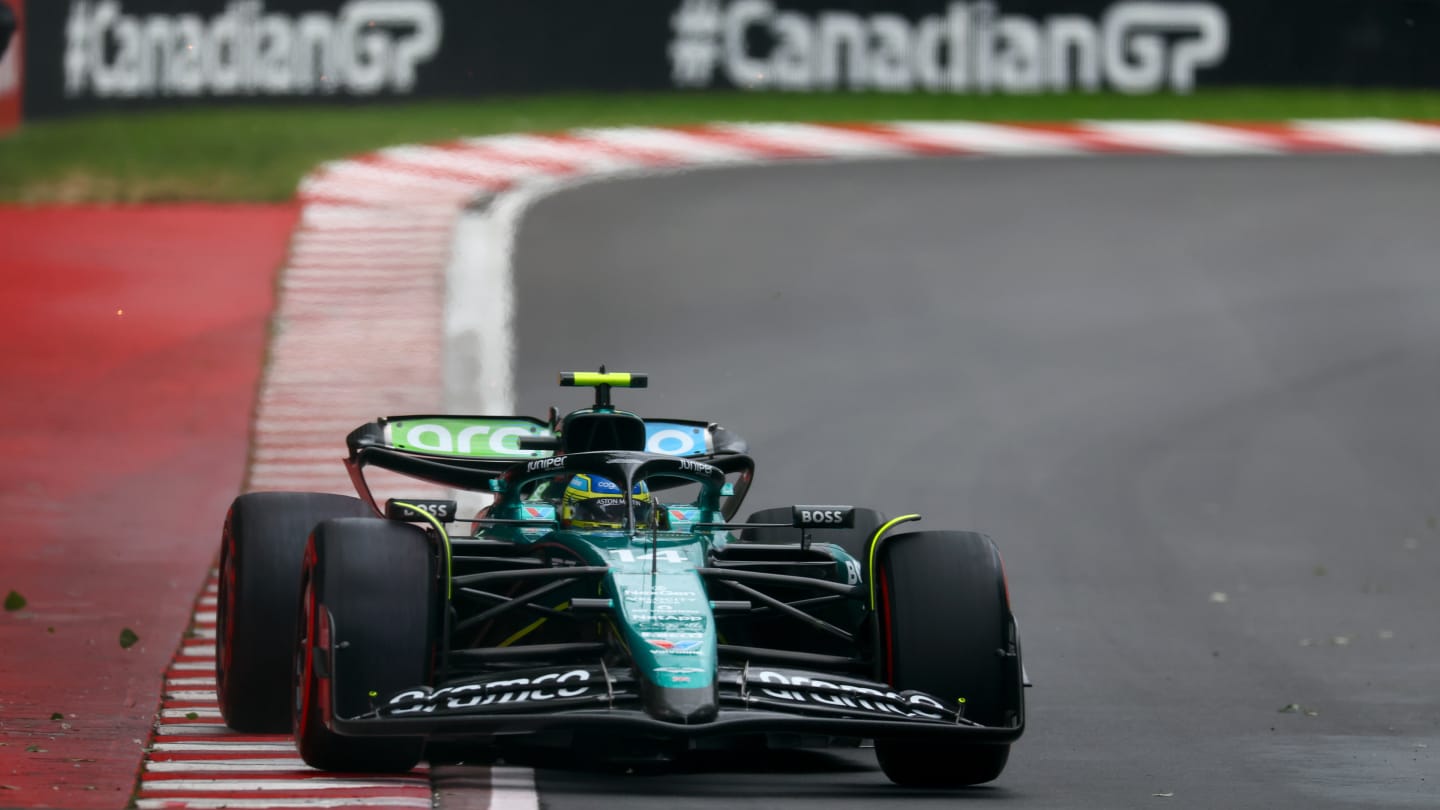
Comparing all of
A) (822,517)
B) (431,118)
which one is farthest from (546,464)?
(431,118)

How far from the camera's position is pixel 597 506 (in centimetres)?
909

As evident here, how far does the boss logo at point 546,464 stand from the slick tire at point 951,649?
4.10 ft

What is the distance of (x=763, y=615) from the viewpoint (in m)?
9.05

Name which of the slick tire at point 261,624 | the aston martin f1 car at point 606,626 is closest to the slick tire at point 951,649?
the aston martin f1 car at point 606,626

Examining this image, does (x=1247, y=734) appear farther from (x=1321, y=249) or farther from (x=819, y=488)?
(x=1321, y=249)

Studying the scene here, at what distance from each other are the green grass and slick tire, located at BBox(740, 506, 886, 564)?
12.8 meters

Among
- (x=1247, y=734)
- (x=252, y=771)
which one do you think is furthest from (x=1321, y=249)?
(x=252, y=771)

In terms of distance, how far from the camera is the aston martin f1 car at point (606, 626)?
788 centimetres

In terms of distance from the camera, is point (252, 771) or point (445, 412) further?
point (445, 412)

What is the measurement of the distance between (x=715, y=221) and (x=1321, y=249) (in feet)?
15.7

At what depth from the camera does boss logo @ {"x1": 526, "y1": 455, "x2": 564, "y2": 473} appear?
9.11 metres

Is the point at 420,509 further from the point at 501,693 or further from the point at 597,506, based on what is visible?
the point at 501,693

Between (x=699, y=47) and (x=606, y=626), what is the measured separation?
17.3 metres

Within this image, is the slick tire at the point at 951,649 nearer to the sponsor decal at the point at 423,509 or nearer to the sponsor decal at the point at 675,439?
the sponsor decal at the point at 423,509
